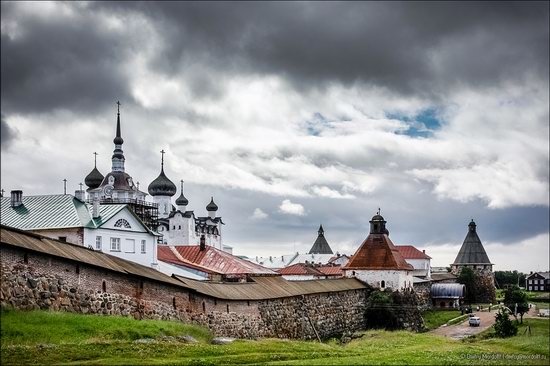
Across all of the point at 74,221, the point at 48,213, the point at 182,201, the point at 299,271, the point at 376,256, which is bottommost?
the point at 299,271

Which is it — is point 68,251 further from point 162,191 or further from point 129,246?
point 162,191

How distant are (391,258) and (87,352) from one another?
123 feet

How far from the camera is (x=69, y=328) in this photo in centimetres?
2012

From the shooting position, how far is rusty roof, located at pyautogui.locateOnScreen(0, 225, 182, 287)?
20703mm

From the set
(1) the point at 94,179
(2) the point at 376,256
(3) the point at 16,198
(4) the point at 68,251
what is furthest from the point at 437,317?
(1) the point at 94,179

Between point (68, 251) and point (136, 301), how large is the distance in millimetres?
3342

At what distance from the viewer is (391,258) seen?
52.8 metres

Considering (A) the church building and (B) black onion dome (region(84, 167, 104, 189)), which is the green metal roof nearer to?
(A) the church building

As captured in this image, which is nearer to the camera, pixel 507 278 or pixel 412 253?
pixel 412 253

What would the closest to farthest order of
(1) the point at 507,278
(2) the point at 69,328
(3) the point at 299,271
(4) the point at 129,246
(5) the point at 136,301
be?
(2) the point at 69,328 → (5) the point at 136,301 → (4) the point at 129,246 → (3) the point at 299,271 → (1) the point at 507,278

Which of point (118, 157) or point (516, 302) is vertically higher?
point (118, 157)

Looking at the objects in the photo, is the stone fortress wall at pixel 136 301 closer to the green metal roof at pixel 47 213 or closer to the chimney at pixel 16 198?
the green metal roof at pixel 47 213

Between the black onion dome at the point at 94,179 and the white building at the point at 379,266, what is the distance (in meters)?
36.1

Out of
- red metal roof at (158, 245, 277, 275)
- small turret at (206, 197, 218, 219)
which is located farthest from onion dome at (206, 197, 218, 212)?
red metal roof at (158, 245, 277, 275)
